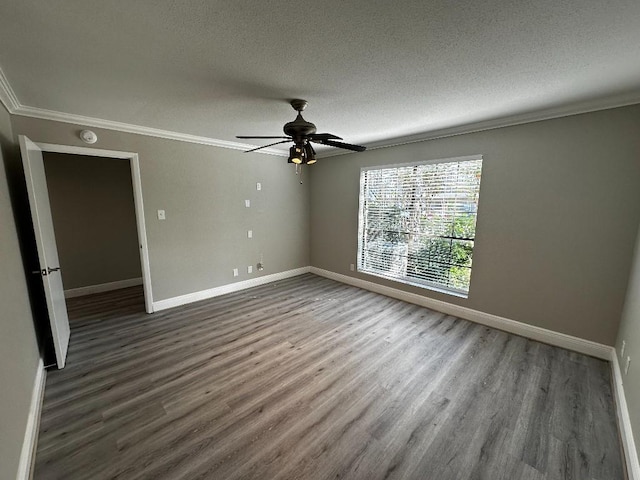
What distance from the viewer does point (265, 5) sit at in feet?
4.03

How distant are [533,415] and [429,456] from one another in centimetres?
93

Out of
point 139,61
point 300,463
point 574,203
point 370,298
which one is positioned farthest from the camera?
point 370,298

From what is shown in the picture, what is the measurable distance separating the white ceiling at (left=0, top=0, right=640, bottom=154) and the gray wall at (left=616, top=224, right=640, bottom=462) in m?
1.56

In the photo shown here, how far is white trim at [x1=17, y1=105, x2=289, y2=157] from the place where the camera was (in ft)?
8.64

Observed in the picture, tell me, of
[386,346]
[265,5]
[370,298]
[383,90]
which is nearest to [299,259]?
[370,298]

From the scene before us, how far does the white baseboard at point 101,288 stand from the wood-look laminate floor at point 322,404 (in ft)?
4.62

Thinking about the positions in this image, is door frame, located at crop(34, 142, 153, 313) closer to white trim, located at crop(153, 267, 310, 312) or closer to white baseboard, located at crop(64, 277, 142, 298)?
white trim, located at crop(153, 267, 310, 312)

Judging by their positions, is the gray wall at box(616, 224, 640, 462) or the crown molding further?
the crown molding

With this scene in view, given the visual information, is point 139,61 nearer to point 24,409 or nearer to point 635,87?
point 24,409

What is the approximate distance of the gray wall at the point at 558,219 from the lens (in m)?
2.37

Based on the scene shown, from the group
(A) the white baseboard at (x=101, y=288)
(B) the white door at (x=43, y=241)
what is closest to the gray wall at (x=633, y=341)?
(B) the white door at (x=43, y=241)

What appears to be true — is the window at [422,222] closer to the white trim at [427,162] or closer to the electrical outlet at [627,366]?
the white trim at [427,162]

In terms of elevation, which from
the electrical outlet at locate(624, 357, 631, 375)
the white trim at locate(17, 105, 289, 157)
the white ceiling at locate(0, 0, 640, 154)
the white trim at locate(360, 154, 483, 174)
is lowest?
the electrical outlet at locate(624, 357, 631, 375)

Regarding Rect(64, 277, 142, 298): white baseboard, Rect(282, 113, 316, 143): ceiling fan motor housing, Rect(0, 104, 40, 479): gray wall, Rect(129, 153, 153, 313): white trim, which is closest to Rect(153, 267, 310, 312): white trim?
Rect(129, 153, 153, 313): white trim
